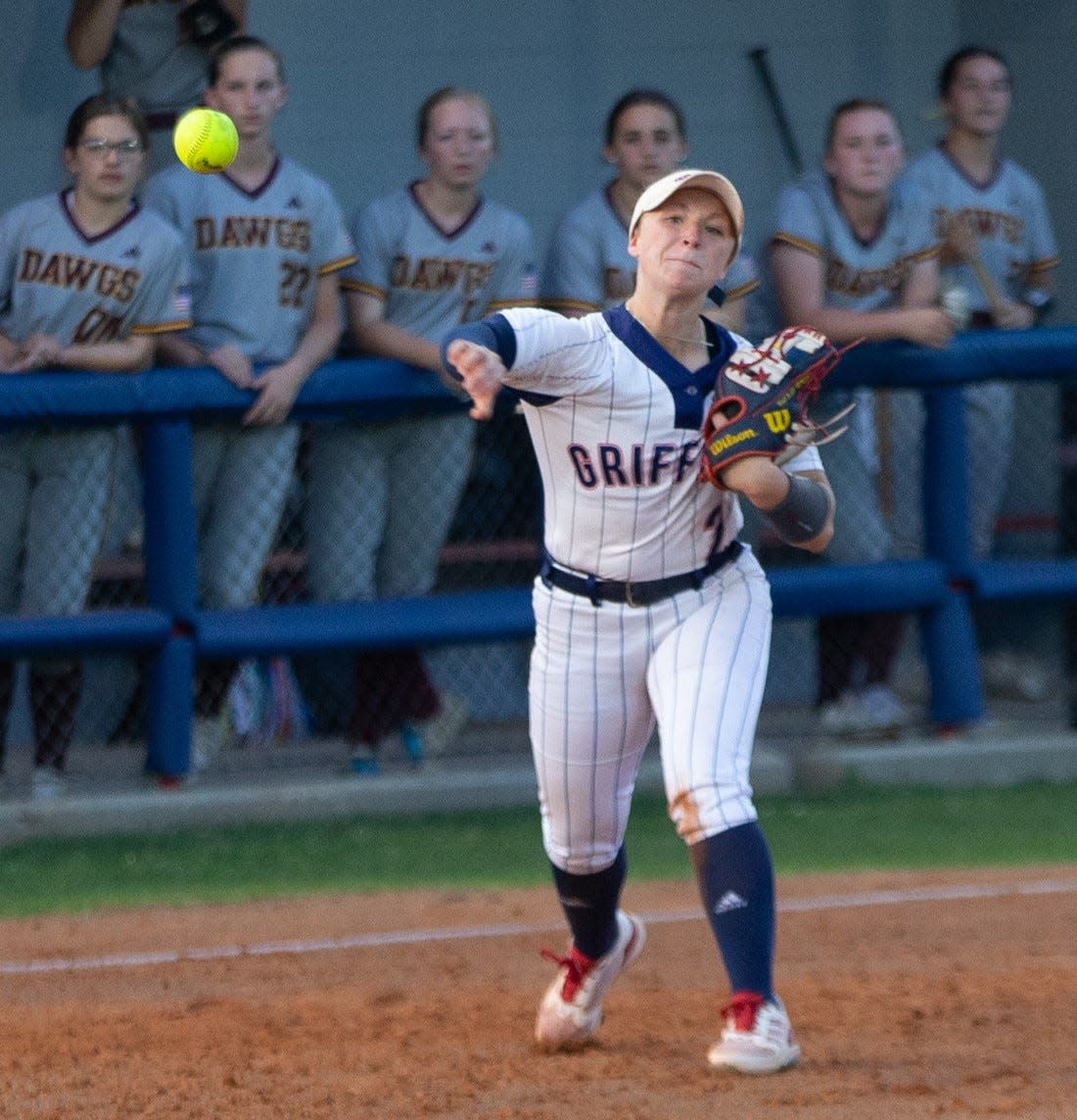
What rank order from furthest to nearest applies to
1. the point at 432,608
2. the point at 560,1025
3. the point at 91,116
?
the point at 432,608
the point at 91,116
the point at 560,1025

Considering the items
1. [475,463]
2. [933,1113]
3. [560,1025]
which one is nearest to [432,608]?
[475,463]

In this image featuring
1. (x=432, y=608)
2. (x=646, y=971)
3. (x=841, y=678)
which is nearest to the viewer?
(x=646, y=971)

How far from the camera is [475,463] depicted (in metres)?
6.61

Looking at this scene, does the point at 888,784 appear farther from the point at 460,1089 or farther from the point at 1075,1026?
the point at 460,1089

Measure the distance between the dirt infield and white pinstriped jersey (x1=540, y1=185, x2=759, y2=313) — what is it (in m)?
1.95

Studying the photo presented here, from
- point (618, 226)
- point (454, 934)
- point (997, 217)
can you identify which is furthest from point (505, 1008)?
point (997, 217)

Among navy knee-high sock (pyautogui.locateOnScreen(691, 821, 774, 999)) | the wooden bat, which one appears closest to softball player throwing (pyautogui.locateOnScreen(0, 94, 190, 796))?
navy knee-high sock (pyautogui.locateOnScreen(691, 821, 774, 999))

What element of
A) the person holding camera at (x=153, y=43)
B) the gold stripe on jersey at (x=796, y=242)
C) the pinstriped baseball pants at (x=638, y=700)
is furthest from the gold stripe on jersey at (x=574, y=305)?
the pinstriped baseball pants at (x=638, y=700)

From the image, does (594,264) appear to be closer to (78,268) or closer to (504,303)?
(504,303)

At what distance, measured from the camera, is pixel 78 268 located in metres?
5.90

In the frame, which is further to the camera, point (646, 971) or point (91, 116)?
point (91, 116)

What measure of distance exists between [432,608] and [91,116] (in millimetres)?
1788

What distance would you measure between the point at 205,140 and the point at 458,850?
7.11 feet

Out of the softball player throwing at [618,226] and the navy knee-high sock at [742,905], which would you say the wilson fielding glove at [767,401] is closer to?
the navy knee-high sock at [742,905]
